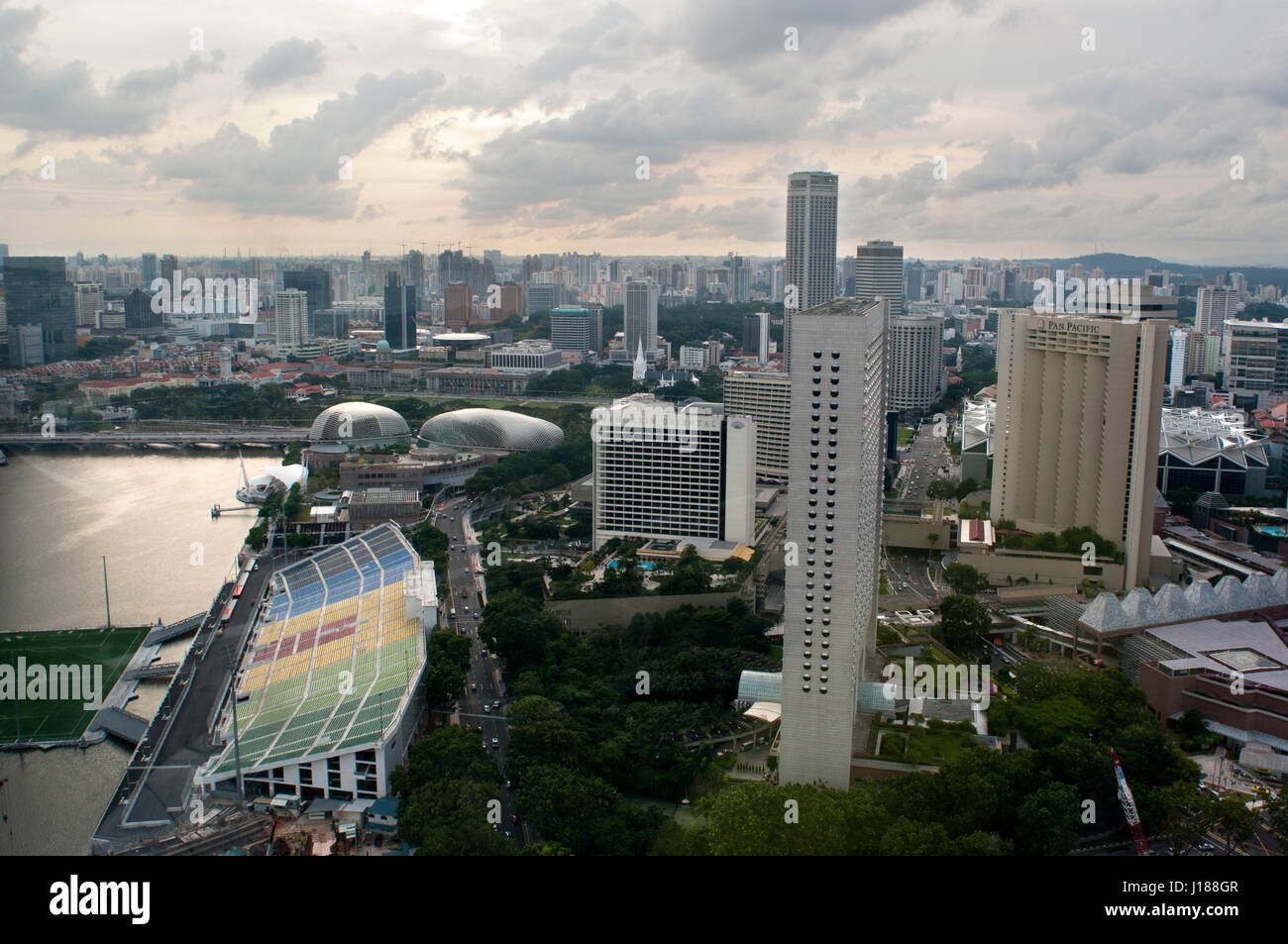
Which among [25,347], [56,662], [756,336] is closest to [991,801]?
[56,662]

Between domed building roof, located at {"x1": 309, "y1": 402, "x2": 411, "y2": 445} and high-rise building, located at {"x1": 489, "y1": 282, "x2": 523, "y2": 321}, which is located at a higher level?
high-rise building, located at {"x1": 489, "y1": 282, "x2": 523, "y2": 321}

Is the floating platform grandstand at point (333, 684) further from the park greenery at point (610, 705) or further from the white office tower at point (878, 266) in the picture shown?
the white office tower at point (878, 266)

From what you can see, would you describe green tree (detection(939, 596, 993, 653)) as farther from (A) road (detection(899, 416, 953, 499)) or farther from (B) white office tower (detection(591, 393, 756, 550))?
(A) road (detection(899, 416, 953, 499))

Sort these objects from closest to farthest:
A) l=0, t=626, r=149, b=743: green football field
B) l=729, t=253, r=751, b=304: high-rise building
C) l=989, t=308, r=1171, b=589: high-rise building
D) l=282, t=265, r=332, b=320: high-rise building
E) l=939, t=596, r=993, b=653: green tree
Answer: l=0, t=626, r=149, b=743: green football field, l=939, t=596, r=993, b=653: green tree, l=989, t=308, r=1171, b=589: high-rise building, l=282, t=265, r=332, b=320: high-rise building, l=729, t=253, r=751, b=304: high-rise building

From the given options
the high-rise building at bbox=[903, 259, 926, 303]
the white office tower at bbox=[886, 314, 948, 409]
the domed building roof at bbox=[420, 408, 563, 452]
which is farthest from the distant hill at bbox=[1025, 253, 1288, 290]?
the domed building roof at bbox=[420, 408, 563, 452]

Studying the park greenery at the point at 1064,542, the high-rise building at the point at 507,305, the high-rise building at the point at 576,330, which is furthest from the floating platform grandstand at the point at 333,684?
the high-rise building at the point at 507,305

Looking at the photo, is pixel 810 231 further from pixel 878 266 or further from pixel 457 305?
pixel 457 305

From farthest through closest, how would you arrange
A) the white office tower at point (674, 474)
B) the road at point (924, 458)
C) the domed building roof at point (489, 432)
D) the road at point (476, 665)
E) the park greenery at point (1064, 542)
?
the domed building roof at point (489, 432) < the road at point (924, 458) < the white office tower at point (674, 474) < the park greenery at point (1064, 542) < the road at point (476, 665)
